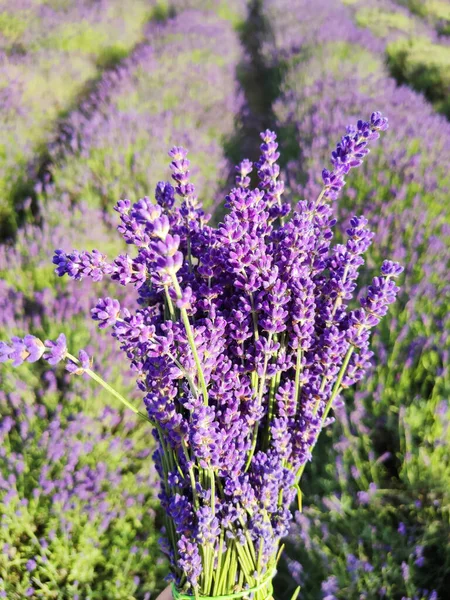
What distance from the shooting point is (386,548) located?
5.12ft

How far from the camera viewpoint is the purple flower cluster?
2.71 ft

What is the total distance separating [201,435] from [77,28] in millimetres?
7122

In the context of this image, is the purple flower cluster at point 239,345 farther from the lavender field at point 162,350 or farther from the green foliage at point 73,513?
the green foliage at point 73,513

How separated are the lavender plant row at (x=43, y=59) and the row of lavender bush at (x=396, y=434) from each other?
84.2 inches

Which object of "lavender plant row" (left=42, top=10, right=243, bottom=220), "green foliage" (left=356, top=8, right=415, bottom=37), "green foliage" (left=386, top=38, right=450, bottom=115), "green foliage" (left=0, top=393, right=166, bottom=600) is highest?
"green foliage" (left=356, top=8, right=415, bottom=37)

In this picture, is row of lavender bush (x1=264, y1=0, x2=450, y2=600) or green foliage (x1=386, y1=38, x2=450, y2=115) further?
green foliage (x1=386, y1=38, x2=450, y2=115)

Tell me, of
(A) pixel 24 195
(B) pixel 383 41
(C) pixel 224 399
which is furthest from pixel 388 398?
(B) pixel 383 41

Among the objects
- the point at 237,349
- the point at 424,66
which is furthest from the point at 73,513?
the point at 424,66

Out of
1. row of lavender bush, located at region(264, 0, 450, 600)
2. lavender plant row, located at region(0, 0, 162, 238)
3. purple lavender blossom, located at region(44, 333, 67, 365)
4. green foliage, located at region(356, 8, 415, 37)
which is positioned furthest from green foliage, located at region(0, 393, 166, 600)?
green foliage, located at region(356, 8, 415, 37)

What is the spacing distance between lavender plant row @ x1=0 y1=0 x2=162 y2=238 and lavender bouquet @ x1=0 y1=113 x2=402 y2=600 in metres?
2.70

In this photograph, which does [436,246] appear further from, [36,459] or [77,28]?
[77,28]

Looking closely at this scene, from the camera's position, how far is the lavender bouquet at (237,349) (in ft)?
2.70

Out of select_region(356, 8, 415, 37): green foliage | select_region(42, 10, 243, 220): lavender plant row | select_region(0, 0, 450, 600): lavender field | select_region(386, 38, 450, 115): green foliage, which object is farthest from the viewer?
select_region(356, 8, 415, 37): green foliage

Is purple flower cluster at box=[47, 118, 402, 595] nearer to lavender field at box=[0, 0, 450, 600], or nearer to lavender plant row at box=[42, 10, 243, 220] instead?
lavender field at box=[0, 0, 450, 600]
